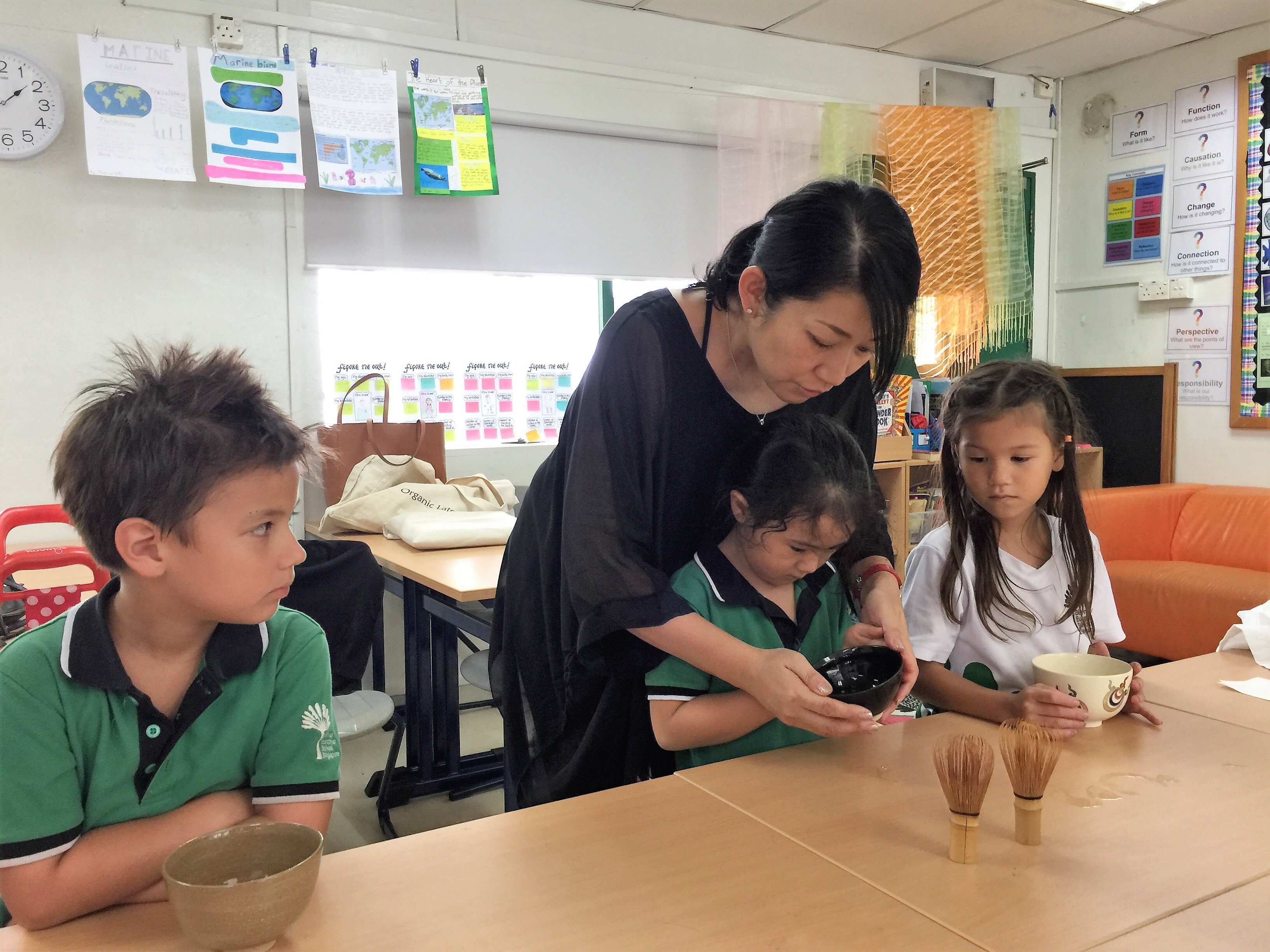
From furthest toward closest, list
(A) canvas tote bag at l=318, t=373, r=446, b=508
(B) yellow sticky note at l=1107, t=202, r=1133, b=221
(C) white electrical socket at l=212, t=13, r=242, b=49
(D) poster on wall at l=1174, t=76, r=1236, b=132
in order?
1. (B) yellow sticky note at l=1107, t=202, r=1133, b=221
2. (D) poster on wall at l=1174, t=76, r=1236, b=132
3. (A) canvas tote bag at l=318, t=373, r=446, b=508
4. (C) white electrical socket at l=212, t=13, r=242, b=49

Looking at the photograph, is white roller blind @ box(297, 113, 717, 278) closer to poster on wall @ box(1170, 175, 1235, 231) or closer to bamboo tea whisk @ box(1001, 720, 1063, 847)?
poster on wall @ box(1170, 175, 1235, 231)

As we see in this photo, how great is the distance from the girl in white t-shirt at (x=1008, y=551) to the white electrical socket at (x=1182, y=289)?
10.7 feet

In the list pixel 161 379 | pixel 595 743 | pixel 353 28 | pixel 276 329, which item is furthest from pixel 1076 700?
pixel 353 28

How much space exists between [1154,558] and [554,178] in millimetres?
2827

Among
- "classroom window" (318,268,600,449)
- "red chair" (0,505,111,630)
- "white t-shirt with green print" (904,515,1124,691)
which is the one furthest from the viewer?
"classroom window" (318,268,600,449)

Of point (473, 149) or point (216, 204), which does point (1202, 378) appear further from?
point (216, 204)

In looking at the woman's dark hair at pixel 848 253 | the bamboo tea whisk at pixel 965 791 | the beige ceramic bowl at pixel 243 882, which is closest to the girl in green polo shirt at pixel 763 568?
the woman's dark hair at pixel 848 253

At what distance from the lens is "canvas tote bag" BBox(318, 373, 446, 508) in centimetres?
315

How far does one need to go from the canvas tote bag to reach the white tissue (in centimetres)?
224

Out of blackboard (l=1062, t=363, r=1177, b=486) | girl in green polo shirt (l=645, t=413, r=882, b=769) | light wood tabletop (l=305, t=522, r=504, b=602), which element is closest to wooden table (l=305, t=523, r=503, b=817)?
light wood tabletop (l=305, t=522, r=504, b=602)

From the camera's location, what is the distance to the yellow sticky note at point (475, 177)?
3.39 meters

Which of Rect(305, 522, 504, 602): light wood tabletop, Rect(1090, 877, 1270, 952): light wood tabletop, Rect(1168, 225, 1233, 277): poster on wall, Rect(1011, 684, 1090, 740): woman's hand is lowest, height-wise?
Rect(305, 522, 504, 602): light wood tabletop

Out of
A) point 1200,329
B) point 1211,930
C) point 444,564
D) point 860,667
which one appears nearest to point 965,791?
point 1211,930

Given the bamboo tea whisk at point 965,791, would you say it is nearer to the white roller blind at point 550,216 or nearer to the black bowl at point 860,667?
the black bowl at point 860,667
